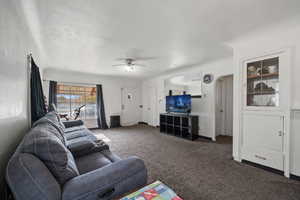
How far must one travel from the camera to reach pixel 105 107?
590 cm

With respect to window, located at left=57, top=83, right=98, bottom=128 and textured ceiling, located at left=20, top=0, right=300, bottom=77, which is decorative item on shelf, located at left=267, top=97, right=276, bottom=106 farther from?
window, located at left=57, top=83, right=98, bottom=128

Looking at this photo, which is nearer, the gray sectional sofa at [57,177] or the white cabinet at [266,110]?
the gray sectional sofa at [57,177]

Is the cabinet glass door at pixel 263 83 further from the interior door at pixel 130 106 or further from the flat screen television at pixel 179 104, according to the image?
the interior door at pixel 130 106

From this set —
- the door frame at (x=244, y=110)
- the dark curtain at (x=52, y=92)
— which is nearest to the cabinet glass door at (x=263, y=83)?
the door frame at (x=244, y=110)

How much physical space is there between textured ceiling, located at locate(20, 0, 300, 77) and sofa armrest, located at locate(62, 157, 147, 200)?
173 cm

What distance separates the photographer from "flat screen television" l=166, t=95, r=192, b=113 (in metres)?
4.22

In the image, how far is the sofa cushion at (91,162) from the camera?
146 cm

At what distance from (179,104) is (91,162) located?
346 cm

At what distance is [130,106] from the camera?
6.62 m

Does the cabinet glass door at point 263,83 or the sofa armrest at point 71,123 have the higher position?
the cabinet glass door at point 263,83

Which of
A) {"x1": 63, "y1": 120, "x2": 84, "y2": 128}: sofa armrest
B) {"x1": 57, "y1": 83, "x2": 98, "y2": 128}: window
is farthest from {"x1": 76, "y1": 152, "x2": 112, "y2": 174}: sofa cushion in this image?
{"x1": 57, "y1": 83, "x2": 98, "y2": 128}: window

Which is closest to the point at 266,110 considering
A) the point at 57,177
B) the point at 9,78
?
the point at 57,177

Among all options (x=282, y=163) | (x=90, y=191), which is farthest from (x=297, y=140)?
(x=90, y=191)

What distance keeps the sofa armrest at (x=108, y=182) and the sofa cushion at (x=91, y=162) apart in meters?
0.53
